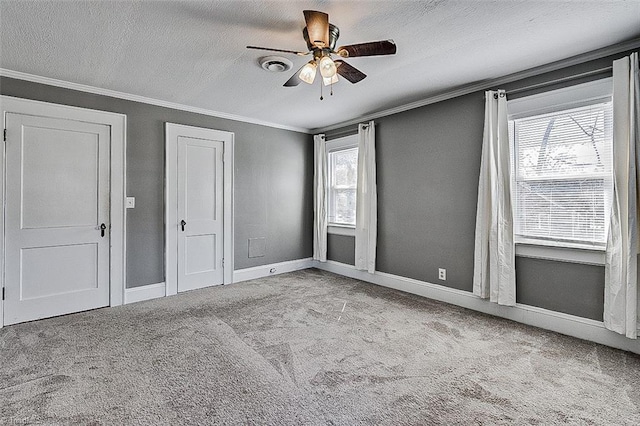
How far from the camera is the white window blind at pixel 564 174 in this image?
2.86 meters

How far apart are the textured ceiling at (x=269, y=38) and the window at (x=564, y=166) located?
44 cm

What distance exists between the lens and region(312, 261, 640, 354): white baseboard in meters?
2.78

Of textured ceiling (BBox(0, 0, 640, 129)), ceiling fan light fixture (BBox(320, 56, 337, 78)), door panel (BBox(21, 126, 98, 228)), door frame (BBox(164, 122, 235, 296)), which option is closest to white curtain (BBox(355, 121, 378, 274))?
textured ceiling (BBox(0, 0, 640, 129))

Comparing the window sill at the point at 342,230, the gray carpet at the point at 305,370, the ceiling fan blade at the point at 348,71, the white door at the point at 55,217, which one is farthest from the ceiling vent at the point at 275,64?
the window sill at the point at 342,230

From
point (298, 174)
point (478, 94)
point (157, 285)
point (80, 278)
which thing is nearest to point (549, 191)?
point (478, 94)

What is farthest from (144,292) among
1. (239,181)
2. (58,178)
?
(239,181)

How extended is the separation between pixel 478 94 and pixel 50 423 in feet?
14.8

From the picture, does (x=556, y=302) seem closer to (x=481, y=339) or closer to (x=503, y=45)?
(x=481, y=339)

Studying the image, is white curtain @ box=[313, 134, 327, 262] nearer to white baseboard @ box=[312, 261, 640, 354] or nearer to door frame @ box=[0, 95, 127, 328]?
white baseboard @ box=[312, 261, 640, 354]

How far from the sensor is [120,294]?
12.8ft

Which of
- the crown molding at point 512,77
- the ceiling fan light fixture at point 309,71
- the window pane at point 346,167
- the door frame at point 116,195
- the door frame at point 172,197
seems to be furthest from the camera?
the window pane at point 346,167

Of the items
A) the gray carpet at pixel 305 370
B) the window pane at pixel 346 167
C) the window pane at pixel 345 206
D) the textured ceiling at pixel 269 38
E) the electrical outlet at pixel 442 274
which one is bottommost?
the gray carpet at pixel 305 370

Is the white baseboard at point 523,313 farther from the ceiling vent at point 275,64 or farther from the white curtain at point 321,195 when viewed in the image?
the ceiling vent at point 275,64

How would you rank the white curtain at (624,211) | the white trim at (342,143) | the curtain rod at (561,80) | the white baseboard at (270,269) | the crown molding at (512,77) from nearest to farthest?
the white curtain at (624,211)
the crown molding at (512,77)
the curtain rod at (561,80)
the white baseboard at (270,269)
the white trim at (342,143)
